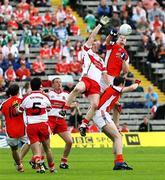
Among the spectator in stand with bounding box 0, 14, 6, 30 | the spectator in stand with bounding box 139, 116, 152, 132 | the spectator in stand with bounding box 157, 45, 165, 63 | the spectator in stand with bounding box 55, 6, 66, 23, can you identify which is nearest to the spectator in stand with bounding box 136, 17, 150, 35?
the spectator in stand with bounding box 157, 45, 165, 63

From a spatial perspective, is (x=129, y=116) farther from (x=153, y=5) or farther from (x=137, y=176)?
(x=137, y=176)

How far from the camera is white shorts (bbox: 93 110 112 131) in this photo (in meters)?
23.5

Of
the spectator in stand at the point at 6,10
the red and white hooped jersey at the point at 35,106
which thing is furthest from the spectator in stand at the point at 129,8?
the red and white hooped jersey at the point at 35,106

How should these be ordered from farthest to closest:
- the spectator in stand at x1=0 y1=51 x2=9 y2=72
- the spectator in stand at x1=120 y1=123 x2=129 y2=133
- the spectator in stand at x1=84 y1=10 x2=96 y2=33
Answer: the spectator in stand at x1=84 y1=10 x2=96 y2=33
the spectator in stand at x1=0 y1=51 x2=9 y2=72
the spectator in stand at x1=120 y1=123 x2=129 y2=133

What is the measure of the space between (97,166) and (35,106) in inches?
139

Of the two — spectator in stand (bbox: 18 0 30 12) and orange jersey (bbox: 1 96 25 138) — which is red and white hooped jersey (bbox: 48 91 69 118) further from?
spectator in stand (bbox: 18 0 30 12)

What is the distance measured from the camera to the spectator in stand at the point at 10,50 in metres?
42.2

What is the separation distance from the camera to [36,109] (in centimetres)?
2250

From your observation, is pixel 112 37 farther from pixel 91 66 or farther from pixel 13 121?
pixel 13 121

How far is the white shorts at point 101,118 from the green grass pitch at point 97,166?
108cm

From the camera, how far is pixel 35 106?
2252 centimetres

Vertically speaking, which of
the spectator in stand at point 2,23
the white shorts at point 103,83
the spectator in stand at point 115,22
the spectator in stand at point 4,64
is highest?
the white shorts at point 103,83

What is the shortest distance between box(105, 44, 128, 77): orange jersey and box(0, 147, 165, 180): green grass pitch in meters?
2.41

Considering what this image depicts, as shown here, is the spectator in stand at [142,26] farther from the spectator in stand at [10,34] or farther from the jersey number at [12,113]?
the jersey number at [12,113]
